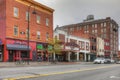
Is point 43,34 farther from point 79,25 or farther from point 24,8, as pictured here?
point 79,25

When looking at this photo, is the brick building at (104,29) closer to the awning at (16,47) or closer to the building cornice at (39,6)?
the building cornice at (39,6)

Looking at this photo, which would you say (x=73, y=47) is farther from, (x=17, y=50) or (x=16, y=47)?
(x=16, y=47)

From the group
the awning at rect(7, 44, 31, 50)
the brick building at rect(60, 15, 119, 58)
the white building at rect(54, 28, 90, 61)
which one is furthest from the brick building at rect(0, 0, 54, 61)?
the brick building at rect(60, 15, 119, 58)

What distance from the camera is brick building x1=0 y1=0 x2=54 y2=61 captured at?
4397cm

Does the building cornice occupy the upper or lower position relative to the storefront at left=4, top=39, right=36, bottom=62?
upper

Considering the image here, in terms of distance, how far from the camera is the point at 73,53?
69.2 m

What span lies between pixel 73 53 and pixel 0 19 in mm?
29187

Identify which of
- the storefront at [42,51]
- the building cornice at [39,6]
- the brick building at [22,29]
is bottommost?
the storefront at [42,51]

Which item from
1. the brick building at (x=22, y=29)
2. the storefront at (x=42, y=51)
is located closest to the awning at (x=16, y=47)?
the brick building at (x=22, y=29)

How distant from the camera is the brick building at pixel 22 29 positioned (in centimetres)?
4397

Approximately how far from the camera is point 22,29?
48.0 m

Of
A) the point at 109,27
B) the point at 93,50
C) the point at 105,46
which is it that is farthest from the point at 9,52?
the point at 109,27

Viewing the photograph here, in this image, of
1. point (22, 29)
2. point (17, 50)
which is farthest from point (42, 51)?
point (17, 50)

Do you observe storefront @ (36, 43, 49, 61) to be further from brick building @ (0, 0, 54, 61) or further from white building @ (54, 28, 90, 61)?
white building @ (54, 28, 90, 61)
